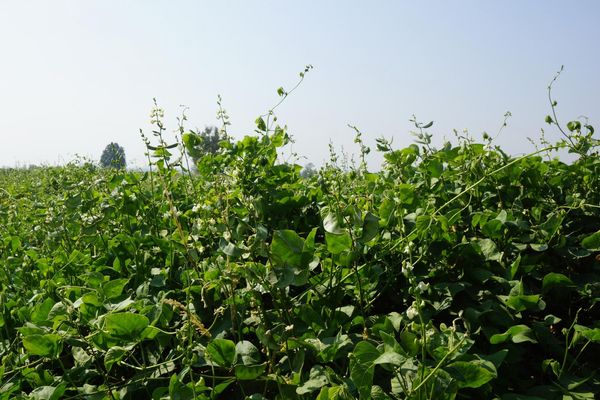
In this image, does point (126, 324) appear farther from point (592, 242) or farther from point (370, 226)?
point (592, 242)

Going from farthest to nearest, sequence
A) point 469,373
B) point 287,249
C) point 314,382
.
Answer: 1. point 287,249
2. point 314,382
3. point 469,373

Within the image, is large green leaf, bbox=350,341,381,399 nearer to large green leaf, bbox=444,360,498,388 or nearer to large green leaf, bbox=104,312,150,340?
large green leaf, bbox=444,360,498,388

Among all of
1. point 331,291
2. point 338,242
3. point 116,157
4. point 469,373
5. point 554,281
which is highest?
point 116,157

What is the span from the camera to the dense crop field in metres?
1.51

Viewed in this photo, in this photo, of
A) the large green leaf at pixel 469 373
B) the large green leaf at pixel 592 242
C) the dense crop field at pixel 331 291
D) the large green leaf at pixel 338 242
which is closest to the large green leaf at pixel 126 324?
the dense crop field at pixel 331 291

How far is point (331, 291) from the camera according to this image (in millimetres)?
1782

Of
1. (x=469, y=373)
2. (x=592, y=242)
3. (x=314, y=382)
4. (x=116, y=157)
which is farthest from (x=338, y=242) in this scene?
(x=116, y=157)

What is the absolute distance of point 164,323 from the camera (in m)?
1.71

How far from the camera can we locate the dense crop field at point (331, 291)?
1.51 m

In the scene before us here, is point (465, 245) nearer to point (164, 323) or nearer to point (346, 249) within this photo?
point (346, 249)

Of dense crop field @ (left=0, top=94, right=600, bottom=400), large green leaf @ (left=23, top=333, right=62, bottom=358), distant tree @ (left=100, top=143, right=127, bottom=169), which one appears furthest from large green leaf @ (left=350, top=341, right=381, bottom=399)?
distant tree @ (left=100, top=143, right=127, bottom=169)

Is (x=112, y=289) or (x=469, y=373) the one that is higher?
(x=112, y=289)

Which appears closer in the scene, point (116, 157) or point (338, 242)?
point (338, 242)

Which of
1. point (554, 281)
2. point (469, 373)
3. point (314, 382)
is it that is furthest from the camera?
point (554, 281)
